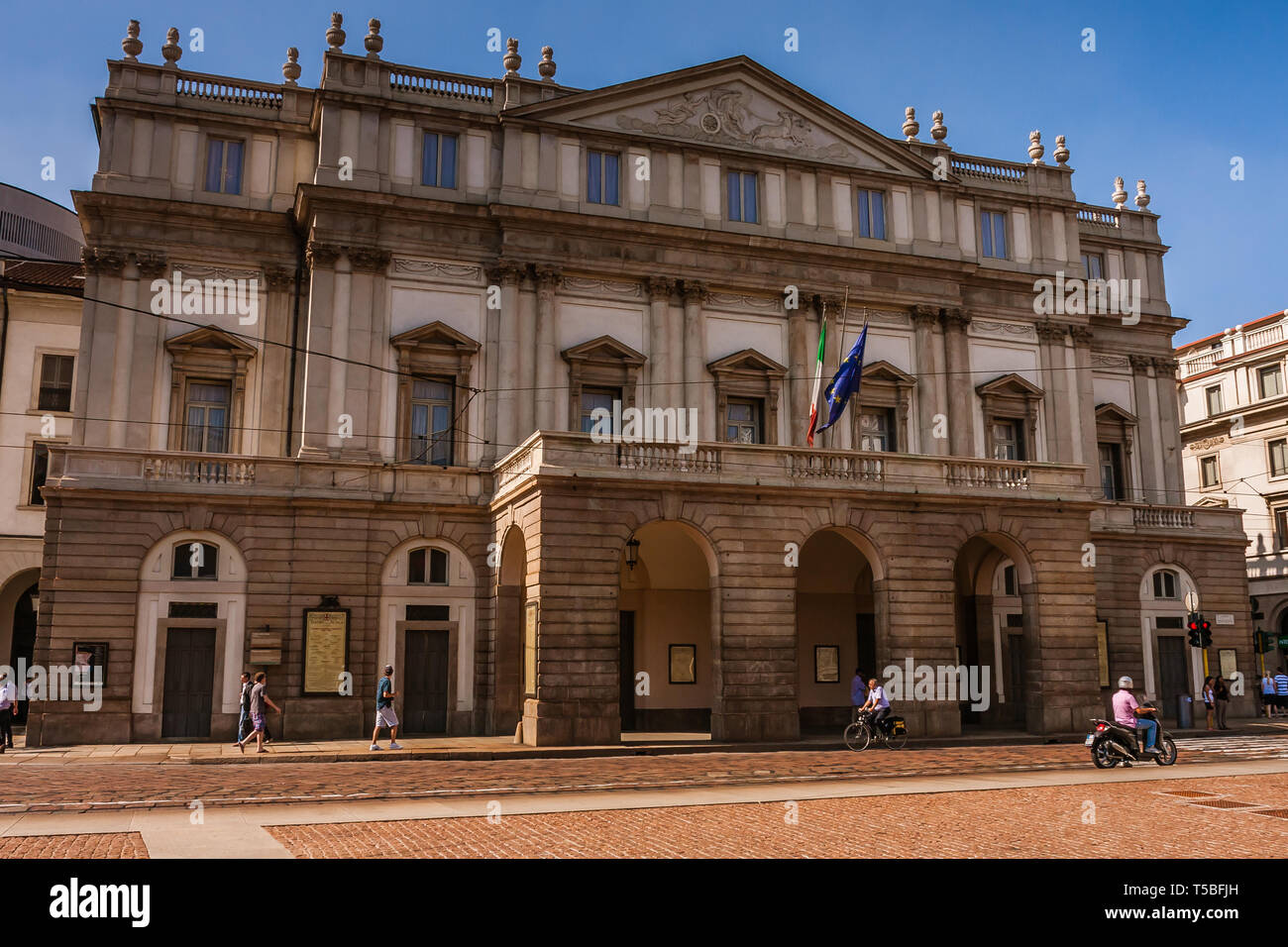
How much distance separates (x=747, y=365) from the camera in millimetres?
33438

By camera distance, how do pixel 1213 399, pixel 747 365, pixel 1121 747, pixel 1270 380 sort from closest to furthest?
pixel 1121 747, pixel 747 365, pixel 1270 380, pixel 1213 399

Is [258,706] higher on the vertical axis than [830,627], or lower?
lower

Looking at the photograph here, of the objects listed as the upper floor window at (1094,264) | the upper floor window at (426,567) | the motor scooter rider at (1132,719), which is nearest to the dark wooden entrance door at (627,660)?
the upper floor window at (426,567)

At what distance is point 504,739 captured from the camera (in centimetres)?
2677

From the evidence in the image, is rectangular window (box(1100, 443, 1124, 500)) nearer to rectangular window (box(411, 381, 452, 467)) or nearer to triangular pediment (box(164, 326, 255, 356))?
rectangular window (box(411, 381, 452, 467))

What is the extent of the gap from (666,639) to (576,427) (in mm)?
6576

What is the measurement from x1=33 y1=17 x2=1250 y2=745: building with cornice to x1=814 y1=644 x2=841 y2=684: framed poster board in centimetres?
14

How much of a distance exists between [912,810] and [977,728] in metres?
17.5

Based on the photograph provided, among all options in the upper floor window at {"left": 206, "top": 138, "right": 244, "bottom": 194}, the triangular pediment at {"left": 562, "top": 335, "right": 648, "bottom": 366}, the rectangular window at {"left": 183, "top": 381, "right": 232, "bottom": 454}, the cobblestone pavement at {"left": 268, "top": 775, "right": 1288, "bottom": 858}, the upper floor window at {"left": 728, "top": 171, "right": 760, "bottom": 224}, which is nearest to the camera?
the cobblestone pavement at {"left": 268, "top": 775, "right": 1288, "bottom": 858}

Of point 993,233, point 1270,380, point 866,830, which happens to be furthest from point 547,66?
point 1270,380

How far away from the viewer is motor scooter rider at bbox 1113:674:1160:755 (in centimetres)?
2134

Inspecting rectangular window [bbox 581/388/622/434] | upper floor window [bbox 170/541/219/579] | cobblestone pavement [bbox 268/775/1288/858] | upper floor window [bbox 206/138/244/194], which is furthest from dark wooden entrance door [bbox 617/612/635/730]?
upper floor window [bbox 206/138/244/194]

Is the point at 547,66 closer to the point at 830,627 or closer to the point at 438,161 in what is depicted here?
the point at 438,161

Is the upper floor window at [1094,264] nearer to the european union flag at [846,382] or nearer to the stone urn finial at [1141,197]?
the stone urn finial at [1141,197]
